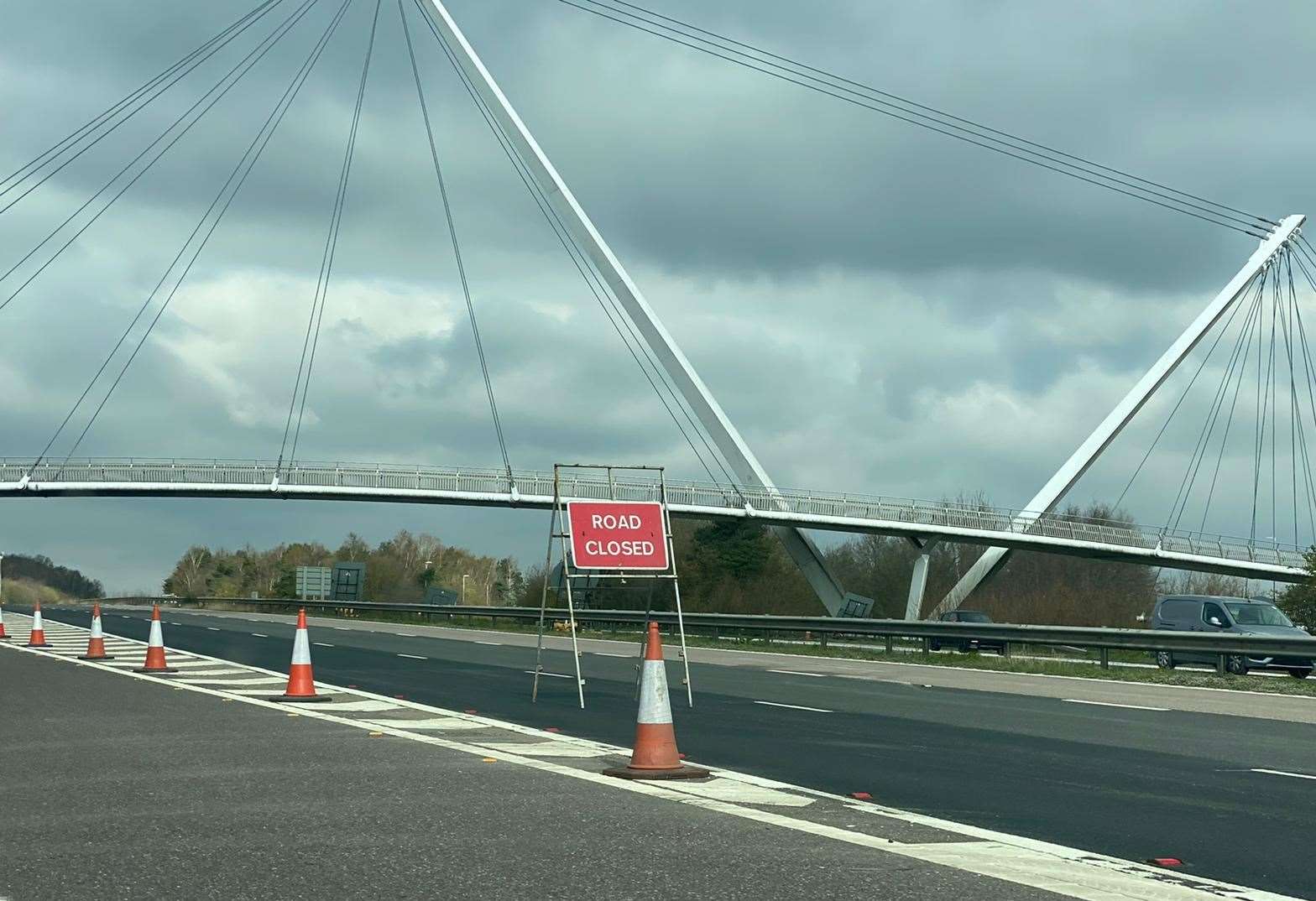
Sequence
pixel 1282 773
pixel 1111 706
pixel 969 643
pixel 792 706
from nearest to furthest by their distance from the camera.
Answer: pixel 1282 773 → pixel 792 706 → pixel 1111 706 → pixel 969 643

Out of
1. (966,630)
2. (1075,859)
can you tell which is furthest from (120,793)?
(966,630)

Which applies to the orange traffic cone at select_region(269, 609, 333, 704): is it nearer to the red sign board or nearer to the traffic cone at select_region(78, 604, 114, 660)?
the red sign board

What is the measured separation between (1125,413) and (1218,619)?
157 feet

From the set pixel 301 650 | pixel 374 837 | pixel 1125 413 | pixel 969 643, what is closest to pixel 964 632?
pixel 969 643

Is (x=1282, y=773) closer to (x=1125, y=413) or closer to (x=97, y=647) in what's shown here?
(x=97, y=647)

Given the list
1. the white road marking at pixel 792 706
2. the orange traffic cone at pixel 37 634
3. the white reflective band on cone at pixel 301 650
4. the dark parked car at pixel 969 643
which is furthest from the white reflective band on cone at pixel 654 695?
the dark parked car at pixel 969 643

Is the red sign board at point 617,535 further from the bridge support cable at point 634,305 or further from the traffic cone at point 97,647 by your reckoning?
the bridge support cable at point 634,305

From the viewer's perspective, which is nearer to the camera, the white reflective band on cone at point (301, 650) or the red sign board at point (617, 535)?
the white reflective band on cone at point (301, 650)

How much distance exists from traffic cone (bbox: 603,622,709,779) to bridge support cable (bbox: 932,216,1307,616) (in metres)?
67.4

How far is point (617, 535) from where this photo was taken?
A: 17453 mm

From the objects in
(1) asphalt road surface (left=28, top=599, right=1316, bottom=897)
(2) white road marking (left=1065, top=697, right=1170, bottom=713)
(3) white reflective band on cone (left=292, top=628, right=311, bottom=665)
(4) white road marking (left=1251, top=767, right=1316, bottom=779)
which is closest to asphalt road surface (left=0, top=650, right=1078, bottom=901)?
(1) asphalt road surface (left=28, top=599, right=1316, bottom=897)

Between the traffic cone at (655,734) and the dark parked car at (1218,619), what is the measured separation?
74.2ft

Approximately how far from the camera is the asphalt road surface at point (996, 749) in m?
8.51

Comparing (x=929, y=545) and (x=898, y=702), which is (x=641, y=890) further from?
(x=929, y=545)
